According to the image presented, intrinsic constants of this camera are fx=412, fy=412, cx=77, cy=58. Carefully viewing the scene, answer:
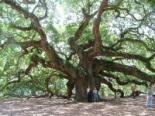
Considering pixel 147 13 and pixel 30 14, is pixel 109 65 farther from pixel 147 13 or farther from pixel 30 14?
pixel 30 14

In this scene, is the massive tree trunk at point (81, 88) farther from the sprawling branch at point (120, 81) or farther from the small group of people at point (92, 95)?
the sprawling branch at point (120, 81)

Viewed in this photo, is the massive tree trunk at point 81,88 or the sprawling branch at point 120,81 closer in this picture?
the massive tree trunk at point 81,88

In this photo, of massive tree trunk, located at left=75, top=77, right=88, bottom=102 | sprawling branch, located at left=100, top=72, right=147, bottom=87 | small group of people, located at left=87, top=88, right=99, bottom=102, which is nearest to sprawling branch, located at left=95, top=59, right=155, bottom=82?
sprawling branch, located at left=100, top=72, right=147, bottom=87

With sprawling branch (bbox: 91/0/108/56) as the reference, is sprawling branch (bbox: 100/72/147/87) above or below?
below

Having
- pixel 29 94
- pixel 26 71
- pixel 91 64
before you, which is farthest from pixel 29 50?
pixel 29 94

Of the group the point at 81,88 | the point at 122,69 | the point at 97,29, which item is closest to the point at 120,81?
the point at 122,69

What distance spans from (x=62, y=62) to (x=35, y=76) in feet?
15.2

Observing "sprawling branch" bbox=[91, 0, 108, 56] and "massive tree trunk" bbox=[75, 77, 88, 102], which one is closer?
"sprawling branch" bbox=[91, 0, 108, 56]

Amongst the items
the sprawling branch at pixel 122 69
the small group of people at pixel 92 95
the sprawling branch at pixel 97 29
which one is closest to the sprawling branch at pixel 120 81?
the sprawling branch at pixel 122 69

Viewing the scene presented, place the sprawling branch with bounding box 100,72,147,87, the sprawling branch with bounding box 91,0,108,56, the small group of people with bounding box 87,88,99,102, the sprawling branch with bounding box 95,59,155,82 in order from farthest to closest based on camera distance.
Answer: the sprawling branch with bounding box 100,72,147,87 → the sprawling branch with bounding box 95,59,155,82 → the small group of people with bounding box 87,88,99,102 → the sprawling branch with bounding box 91,0,108,56

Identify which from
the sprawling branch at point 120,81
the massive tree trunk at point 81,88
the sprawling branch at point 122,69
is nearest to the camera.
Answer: the massive tree trunk at point 81,88

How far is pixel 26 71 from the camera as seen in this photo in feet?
68.3

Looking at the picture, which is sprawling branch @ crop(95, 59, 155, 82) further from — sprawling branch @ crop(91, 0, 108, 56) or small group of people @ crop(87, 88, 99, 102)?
small group of people @ crop(87, 88, 99, 102)

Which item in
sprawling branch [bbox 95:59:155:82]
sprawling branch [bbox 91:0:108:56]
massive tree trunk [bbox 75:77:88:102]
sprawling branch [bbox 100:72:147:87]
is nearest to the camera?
sprawling branch [bbox 91:0:108:56]
